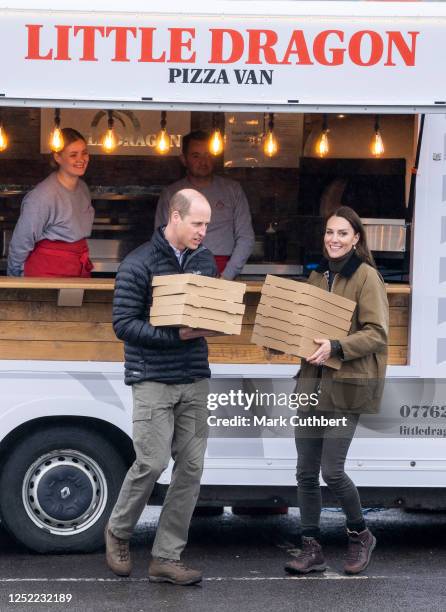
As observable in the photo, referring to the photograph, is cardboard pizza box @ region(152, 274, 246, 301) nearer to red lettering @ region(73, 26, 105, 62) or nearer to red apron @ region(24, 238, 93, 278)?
red lettering @ region(73, 26, 105, 62)

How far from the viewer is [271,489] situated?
670 cm

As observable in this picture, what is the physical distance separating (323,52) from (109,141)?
13.0ft

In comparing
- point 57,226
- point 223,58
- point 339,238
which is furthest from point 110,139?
point 339,238

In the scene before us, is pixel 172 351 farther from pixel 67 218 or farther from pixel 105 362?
pixel 67 218

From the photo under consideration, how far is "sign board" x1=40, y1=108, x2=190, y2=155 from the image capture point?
10461 mm

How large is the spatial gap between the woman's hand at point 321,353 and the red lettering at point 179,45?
5.21 feet

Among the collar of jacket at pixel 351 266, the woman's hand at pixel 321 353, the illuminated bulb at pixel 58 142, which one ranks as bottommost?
the woman's hand at pixel 321 353

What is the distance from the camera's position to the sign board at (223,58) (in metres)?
6.12

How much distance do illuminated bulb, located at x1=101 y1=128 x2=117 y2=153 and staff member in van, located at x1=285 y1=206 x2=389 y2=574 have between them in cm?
398

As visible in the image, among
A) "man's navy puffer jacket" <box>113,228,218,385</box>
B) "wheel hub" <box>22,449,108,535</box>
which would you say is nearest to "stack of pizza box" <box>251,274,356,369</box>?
"man's navy puffer jacket" <box>113,228,218,385</box>

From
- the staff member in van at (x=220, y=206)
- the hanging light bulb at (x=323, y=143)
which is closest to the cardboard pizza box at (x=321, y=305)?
the staff member in van at (x=220, y=206)

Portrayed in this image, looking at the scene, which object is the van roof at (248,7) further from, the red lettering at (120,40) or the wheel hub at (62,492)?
the wheel hub at (62,492)

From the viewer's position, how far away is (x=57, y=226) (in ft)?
24.7

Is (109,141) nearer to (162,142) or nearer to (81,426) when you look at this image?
(162,142)
